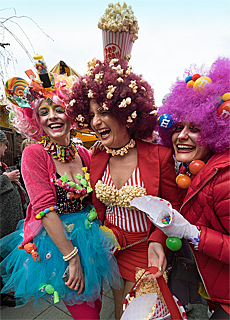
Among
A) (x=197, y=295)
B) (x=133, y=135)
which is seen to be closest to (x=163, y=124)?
(x=133, y=135)

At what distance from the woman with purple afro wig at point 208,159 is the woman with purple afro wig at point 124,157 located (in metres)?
0.19

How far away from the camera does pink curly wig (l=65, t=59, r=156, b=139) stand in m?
1.40

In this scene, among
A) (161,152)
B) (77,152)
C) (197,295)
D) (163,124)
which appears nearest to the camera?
(163,124)

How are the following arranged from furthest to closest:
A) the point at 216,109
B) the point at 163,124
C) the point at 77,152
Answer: the point at 77,152 → the point at 163,124 → the point at 216,109

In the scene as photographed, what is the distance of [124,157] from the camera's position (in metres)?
1.57

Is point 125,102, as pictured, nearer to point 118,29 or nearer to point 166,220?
point 118,29

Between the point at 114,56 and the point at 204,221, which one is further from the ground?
the point at 114,56

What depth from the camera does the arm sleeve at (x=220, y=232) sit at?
110 centimetres

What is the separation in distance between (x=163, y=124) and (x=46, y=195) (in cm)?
96

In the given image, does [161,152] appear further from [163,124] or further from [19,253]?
[19,253]

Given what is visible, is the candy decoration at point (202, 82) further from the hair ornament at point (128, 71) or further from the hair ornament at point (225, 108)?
the hair ornament at point (128, 71)

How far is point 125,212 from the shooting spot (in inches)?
59.6

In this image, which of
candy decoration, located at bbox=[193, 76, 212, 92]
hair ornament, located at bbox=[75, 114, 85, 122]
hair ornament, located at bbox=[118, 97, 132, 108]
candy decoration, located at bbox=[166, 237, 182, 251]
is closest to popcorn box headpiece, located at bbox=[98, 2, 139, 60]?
hair ornament, located at bbox=[118, 97, 132, 108]

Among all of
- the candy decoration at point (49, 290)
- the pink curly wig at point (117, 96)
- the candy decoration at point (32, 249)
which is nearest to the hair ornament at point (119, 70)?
the pink curly wig at point (117, 96)
